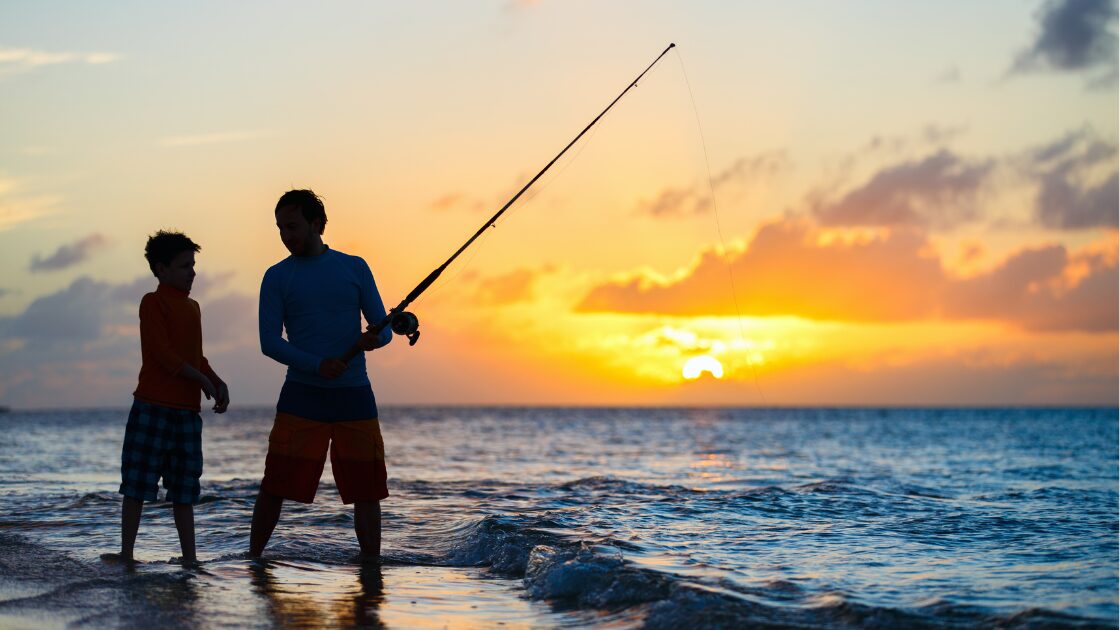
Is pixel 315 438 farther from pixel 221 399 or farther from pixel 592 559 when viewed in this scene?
pixel 592 559

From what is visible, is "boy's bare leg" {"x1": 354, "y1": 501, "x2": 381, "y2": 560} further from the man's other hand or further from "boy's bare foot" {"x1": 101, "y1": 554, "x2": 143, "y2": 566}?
"boy's bare foot" {"x1": 101, "y1": 554, "x2": 143, "y2": 566}

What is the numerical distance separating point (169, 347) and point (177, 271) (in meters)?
0.38

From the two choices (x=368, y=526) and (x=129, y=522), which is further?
(x=368, y=526)

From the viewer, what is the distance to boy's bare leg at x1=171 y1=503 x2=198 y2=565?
16.3 ft

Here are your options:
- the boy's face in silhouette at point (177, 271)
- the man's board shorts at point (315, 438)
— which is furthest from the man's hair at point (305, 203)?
the man's board shorts at point (315, 438)

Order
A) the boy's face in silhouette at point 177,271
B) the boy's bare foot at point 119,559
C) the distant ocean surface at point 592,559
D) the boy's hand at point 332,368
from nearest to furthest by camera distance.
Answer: the distant ocean surface at point 592,559 < the boy's hand at point 332,368 < the boy's face in silhouette at point 177,271 < the boy's bare foot at point 119,559

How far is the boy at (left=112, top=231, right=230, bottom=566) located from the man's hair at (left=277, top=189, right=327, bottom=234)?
22.2 inches

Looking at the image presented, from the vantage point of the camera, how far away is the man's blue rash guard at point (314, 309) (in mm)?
4777

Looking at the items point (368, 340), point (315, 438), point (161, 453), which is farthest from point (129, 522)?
point (368, 340)

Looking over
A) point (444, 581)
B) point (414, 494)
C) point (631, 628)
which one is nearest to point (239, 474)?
point (414, 494)

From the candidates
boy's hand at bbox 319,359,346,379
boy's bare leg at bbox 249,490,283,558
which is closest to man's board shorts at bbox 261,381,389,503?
boy's bare leg at bbox 249,490,283,558

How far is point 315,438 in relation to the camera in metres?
4.88

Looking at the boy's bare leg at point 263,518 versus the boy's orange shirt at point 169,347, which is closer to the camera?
the boy's orange shirt at point 169,347

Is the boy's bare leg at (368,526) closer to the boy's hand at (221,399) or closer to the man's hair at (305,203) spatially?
the boy's hand at (221,399)
